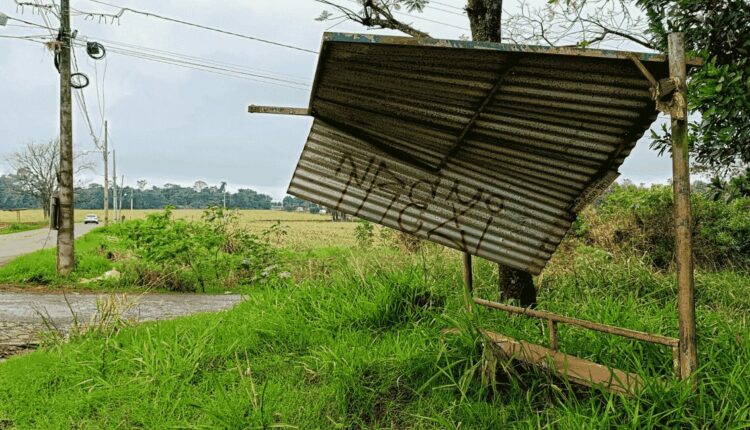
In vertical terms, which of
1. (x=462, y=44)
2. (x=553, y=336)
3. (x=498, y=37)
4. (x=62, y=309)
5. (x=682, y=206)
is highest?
(x=498, y=37)

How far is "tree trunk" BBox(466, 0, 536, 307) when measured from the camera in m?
5.55

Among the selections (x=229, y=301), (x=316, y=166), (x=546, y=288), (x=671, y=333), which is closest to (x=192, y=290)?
(x=229, y=301)

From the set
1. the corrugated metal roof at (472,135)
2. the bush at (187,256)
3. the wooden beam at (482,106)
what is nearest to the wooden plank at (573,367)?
the corrugated metal roof at (472,135)

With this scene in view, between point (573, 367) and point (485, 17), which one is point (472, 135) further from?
point (485, 17)

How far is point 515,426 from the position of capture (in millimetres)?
3301

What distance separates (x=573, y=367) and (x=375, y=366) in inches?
51.9

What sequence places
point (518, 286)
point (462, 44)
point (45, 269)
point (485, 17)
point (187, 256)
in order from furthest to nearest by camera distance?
1. point (45, 269)
2. point (187, 256)
3. point (485, 17)
4. point (518, 286)
5. point (462, 44)

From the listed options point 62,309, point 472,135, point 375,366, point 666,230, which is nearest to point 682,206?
point 472,135

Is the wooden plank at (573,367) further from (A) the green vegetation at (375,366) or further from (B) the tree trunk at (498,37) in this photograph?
(B) the tree trunk at (498,37)

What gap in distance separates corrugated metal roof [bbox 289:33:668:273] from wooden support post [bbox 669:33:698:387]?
12 centimetres

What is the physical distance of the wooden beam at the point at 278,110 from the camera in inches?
154

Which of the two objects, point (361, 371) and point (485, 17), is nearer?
point (361, 371)

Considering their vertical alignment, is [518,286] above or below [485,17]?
below

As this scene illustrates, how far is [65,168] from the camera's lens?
13.0m
